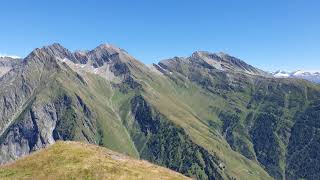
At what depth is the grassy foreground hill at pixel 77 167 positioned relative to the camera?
5112 centimetres

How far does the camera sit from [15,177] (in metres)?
52.6

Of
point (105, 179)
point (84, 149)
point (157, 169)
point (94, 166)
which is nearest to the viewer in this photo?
point (105, 179)

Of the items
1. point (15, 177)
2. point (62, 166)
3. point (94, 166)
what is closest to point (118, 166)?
point (94, 166)

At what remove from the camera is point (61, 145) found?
6319cm

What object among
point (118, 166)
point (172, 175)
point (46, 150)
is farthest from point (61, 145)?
point (172, 175)

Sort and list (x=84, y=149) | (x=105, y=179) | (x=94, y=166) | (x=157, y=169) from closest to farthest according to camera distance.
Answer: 1. (x=105, y=179)
2. (x=94, y=166)
3. (x=157, y=169)
4. (x=84, y=149)

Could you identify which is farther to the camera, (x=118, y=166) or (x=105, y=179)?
(x=118, y=166)

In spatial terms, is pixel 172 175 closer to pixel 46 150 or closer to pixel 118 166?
pixel 118 166

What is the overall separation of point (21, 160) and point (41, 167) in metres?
5.84

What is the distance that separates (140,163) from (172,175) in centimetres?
572

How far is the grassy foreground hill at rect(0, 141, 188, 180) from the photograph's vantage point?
51.1 m

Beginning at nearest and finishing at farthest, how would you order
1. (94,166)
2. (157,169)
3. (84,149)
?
(94,166)
(157,169)
(84,149)

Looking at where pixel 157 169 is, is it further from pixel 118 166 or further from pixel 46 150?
pixel 46 150

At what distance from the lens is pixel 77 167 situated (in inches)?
2085
